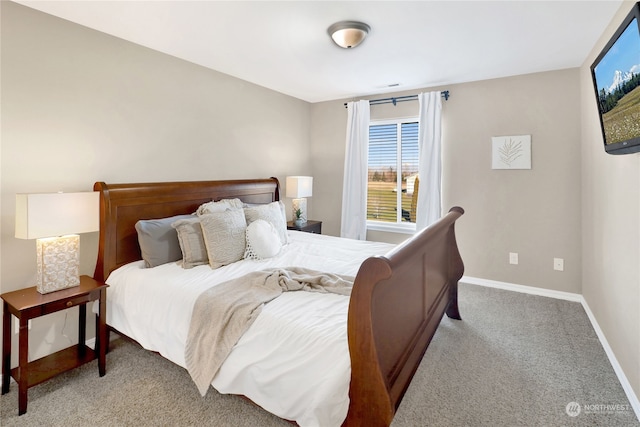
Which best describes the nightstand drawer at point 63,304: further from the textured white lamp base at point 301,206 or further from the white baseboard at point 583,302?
the white baseboard at point 583,302

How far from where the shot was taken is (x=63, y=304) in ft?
6.41

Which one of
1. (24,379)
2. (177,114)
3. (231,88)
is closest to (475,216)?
(231,88)

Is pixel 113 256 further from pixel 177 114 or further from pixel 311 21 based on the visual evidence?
pixel 311 21

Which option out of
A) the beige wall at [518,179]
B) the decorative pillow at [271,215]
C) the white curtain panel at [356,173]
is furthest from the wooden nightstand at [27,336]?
the beige wall at [518,179]

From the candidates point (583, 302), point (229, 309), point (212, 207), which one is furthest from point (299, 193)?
point (583, 302)

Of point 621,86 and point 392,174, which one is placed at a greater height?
point 621,86

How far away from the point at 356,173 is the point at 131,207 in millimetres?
2867

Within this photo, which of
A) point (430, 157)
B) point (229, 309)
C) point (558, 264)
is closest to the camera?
point (229, 309)

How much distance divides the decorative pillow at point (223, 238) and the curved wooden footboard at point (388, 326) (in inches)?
54.3

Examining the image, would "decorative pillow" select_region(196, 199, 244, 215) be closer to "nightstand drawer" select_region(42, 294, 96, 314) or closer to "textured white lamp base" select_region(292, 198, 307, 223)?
"nightstand drawer" select_region(42, 294, 96, 314)

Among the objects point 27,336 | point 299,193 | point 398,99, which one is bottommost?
point 27,336

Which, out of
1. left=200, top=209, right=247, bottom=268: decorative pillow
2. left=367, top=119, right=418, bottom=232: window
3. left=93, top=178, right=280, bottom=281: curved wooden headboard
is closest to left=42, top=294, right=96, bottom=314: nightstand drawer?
left=93, top=178, right=280, bottom=281: curved wooden headboard

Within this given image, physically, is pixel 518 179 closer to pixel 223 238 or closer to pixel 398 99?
pixel 398 99

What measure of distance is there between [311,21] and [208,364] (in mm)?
2331
